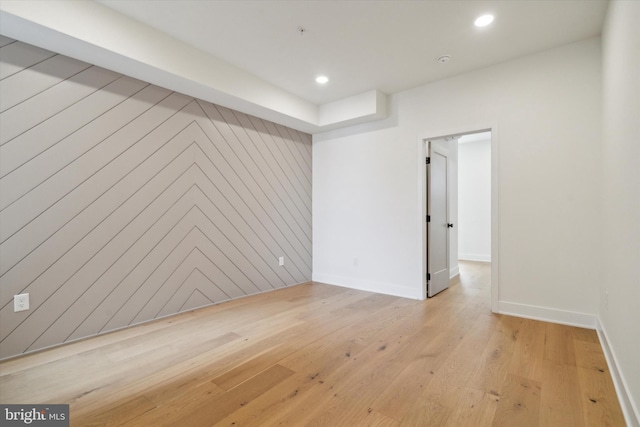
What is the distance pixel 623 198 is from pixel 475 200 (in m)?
5.78

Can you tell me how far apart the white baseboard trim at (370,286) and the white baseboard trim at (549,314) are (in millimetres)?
986

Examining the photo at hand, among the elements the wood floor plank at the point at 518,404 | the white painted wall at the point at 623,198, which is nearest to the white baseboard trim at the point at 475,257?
the white painted wall at the point at 623,198

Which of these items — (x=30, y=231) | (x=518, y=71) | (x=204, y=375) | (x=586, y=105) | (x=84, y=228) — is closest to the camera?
(x=204, y=375)

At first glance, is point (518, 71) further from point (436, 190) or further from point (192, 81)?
point (192, 81)

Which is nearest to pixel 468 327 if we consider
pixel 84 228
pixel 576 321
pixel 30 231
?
pixel 576 321

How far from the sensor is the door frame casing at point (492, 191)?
127 inches

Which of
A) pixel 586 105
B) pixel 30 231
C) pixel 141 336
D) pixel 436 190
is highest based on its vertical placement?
pixel 586 105

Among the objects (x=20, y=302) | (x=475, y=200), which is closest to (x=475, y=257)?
(x=475, y=200)

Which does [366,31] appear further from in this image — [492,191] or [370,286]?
[370,286]

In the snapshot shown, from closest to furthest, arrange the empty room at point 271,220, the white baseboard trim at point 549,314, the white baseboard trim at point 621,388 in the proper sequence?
the white baseboard trim at point 621,388
the empty room at point 271,220
the white baseboard trim at point 549,314

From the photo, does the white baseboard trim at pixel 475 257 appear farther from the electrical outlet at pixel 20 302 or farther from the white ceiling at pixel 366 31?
the electrical outlet at pixel 20 302

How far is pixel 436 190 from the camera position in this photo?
160 inches

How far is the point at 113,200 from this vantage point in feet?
9.09

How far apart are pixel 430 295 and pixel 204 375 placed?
2.95 m
